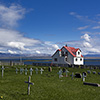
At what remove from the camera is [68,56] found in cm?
5747

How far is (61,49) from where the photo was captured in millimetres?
60062

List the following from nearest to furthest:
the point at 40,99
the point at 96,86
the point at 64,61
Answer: the point at 40,99 < the point at 96,86 < the point at 64,61

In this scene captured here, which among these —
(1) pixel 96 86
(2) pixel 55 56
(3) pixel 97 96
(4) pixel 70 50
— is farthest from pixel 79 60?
(3) pixel 97 96

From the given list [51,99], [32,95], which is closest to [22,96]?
[32,95]

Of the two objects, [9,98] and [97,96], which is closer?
[9,98]

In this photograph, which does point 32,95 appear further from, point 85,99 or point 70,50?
point 70,50

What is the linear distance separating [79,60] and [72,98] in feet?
158

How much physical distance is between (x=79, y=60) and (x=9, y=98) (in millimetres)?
49827

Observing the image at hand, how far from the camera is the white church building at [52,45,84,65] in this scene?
56.6 meters

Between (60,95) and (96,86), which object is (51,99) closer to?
(60,95)

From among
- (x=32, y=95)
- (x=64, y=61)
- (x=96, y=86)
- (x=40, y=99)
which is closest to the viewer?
(x=40, y=99)

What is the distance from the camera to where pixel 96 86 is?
54.1 ft

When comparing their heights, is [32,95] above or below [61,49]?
below

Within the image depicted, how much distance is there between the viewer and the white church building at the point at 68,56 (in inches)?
2229
